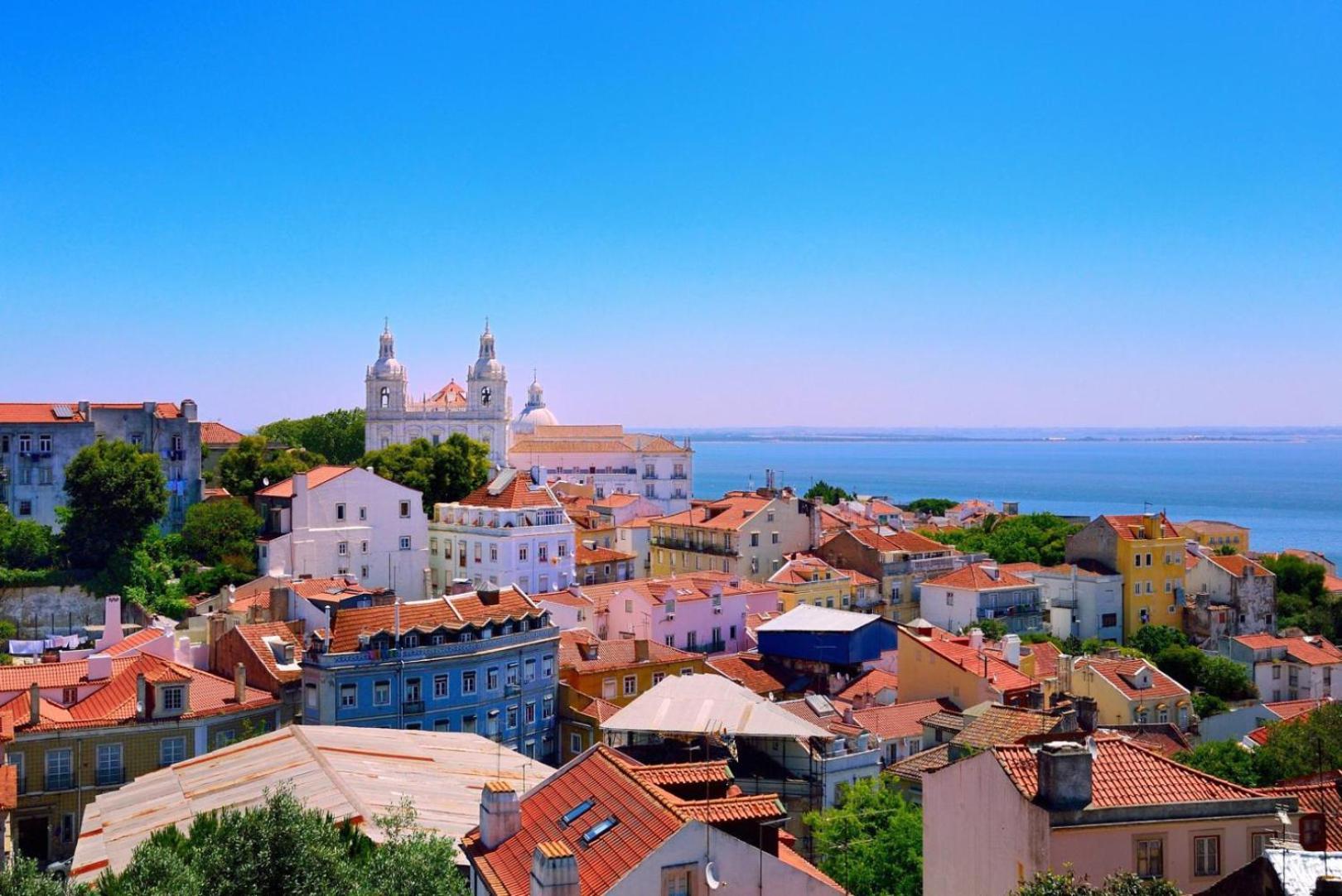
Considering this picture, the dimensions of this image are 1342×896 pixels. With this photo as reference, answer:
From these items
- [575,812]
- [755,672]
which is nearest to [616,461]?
[755,672]

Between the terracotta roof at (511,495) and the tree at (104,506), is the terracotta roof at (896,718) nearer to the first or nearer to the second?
the terracotta roof at (511,495)

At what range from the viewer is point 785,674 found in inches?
1508

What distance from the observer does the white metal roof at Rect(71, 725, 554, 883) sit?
62.8ft

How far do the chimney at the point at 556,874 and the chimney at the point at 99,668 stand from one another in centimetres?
1959

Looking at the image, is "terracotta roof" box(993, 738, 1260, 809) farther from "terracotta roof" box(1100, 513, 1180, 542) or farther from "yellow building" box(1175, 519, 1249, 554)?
"yellow building" box(1175, 519, 1249, 554)

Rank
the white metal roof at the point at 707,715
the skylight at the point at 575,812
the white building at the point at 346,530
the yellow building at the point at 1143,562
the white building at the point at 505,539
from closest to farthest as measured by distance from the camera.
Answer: the skylight at the point at 575,812, the white metal roof at the point at 707,715, the white building at the point at 346,530, the white building at the point at 505,539, the yellow building at the point at 1143,562

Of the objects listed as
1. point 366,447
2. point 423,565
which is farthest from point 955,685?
point 366,447

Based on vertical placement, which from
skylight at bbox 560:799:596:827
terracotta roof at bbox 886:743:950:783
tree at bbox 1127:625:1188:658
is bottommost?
tree at bbox 1127:625:1188:658

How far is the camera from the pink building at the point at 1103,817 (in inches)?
507

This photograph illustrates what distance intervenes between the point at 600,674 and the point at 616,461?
56.6 m

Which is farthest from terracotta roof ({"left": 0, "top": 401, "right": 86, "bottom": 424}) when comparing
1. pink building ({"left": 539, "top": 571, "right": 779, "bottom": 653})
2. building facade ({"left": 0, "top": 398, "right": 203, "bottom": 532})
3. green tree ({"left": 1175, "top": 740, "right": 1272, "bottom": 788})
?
green tree ({"left": 1175, "top": 740, "right": 1272, "bottom": 788})

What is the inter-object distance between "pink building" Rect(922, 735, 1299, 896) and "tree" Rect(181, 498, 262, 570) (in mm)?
38580

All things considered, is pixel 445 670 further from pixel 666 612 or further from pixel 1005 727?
pixel 1005 727

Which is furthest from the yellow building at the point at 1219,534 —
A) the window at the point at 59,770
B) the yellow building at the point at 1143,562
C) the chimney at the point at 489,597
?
the window at the point at 59,770
